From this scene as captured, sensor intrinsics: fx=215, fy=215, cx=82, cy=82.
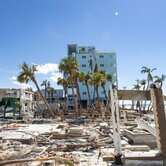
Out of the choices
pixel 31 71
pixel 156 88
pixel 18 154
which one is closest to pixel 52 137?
pixel 18 154

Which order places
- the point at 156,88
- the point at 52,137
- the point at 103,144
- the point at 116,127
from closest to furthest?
the point at 156,88, the point at 116,127, the point at 103,144, the point at 52,137

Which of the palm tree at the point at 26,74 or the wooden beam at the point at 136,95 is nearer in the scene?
the wooden beam at the point at 136,95

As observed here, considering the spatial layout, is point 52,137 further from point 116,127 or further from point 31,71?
point 31,71

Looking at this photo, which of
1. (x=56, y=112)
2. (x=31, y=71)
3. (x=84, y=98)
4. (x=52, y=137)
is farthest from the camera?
(x=84, y=98)

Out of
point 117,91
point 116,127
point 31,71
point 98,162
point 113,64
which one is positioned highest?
point 113,64

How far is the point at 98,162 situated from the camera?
7.59 meters

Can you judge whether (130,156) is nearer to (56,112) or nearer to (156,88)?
(156,88)

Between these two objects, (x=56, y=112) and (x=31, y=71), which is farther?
(x=56, y=112)

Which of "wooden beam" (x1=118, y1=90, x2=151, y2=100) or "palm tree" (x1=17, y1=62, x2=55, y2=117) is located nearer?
"wooden beam" (x1=118, y1=90, x2=151, y2=100)

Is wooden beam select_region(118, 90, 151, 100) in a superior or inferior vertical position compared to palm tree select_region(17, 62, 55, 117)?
inferior

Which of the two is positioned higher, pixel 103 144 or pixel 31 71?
pixel 31 71

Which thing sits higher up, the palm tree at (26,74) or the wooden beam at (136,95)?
the palm tree at (26,74)

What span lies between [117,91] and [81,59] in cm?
7132

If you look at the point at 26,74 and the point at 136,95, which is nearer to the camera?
the point at 136,95
